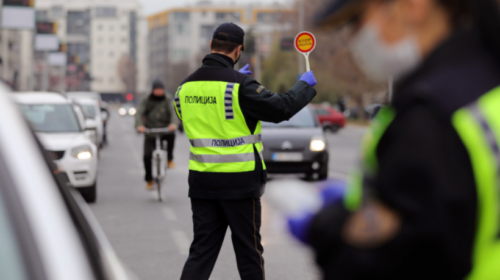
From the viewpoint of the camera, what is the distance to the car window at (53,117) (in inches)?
456

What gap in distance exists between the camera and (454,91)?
1.44 meters

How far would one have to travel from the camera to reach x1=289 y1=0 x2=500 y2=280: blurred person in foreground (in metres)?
1.38

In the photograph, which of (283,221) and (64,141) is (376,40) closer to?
(283,221)

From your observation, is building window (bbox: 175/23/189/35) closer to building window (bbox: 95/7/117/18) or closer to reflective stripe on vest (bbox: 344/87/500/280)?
building window (bbox: 95/7/117/18)

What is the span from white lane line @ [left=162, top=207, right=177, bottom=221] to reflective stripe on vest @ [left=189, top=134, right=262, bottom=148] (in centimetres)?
537

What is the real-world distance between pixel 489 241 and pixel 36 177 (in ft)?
3.16

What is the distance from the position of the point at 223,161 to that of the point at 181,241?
385 cm

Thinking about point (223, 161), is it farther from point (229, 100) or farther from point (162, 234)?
point (162, 234)

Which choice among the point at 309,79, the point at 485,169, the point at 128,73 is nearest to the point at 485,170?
the point at 485,169

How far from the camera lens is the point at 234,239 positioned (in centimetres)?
432

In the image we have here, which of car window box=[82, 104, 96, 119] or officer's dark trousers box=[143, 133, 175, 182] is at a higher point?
officer's dark trousers box=[143, 133, 175, 182]

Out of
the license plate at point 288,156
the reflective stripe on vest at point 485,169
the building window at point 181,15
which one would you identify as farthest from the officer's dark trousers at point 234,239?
the building window at point 181,15

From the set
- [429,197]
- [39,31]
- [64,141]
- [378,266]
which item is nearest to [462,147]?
[429,197]

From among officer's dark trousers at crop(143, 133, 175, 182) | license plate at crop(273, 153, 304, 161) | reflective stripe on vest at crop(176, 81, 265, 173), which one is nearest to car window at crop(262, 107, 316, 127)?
license plate at crop(273, 153, 304, 161)
